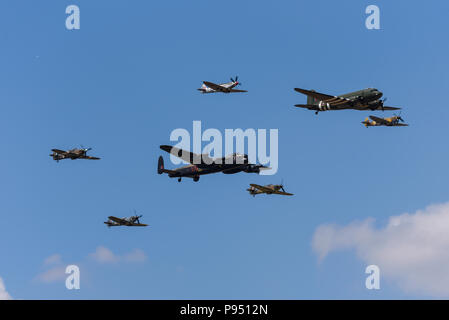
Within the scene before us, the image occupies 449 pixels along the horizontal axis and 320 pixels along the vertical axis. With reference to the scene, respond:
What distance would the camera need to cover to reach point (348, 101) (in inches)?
3782

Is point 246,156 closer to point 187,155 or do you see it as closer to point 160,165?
point 187,155

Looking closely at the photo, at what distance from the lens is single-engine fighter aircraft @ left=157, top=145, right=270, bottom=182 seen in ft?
325

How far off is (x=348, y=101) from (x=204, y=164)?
24086mm

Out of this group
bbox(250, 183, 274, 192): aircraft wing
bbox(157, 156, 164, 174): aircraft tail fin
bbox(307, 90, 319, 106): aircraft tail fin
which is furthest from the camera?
bbox(250, 183, 274, 192): aircraft wing

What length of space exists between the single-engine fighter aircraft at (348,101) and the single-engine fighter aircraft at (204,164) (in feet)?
41.7

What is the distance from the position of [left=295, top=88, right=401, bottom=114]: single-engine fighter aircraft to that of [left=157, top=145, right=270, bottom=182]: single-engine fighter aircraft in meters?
12.7

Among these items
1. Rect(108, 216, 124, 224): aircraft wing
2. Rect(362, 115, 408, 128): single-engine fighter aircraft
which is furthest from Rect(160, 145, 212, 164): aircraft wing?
Rect(362, 115, 408, 128): single-engine fighter aircraft

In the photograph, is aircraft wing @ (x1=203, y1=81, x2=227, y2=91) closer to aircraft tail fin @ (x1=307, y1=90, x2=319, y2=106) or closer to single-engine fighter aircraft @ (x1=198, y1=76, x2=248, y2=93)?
single-engine fighter aircraft @ (x1=198, y1=76, x2=248, y2=93)

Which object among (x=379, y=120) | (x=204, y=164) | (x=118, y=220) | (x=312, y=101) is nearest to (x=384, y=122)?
(x=379, y=120)
